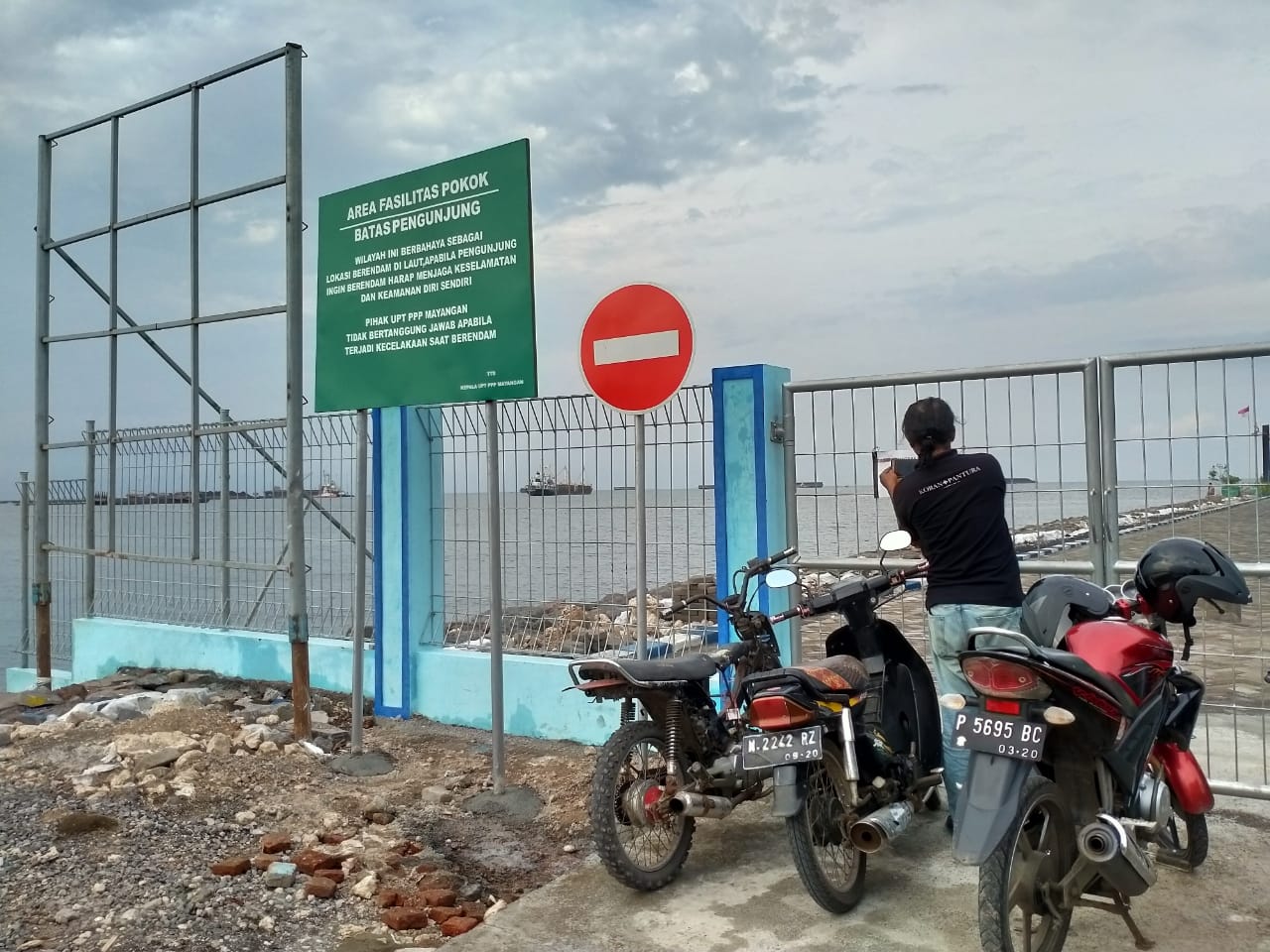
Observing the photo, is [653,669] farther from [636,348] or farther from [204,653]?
[204,653]

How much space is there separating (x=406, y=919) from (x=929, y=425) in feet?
8.78

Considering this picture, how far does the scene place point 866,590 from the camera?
4.01m

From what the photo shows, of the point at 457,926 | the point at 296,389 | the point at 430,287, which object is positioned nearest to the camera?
the point at 457,926

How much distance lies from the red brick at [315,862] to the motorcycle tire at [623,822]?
1.21 meters

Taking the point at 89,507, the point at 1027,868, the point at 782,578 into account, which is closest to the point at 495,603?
the point at 782,578

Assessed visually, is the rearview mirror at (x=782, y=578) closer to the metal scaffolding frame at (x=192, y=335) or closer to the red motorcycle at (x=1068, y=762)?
the red motorcycle at (x=1068, y=762)

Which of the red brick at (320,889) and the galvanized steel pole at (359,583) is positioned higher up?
the galvanized steel pole at (359,583)

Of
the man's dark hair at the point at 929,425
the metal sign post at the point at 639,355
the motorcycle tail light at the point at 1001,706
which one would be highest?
the metal sign post at the point at 639,355

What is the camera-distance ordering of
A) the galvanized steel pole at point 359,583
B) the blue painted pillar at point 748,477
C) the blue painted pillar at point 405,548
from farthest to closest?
the blue painted pillar at point 405,548, the galvanized steel pole at point 359,583, the blue painted pillar at point 748,477

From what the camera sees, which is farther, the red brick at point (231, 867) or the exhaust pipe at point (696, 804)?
the red brick at point (231, 867)

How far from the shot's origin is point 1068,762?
9.79 feet

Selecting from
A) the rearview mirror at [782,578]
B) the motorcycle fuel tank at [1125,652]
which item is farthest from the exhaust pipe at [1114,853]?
the rearview mirror at [782,578]

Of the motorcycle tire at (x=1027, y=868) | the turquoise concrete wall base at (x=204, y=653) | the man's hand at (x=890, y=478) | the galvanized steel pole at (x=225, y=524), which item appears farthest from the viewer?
the galvanized steel pole at (x=225, y=524)

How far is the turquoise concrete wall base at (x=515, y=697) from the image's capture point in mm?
6105
